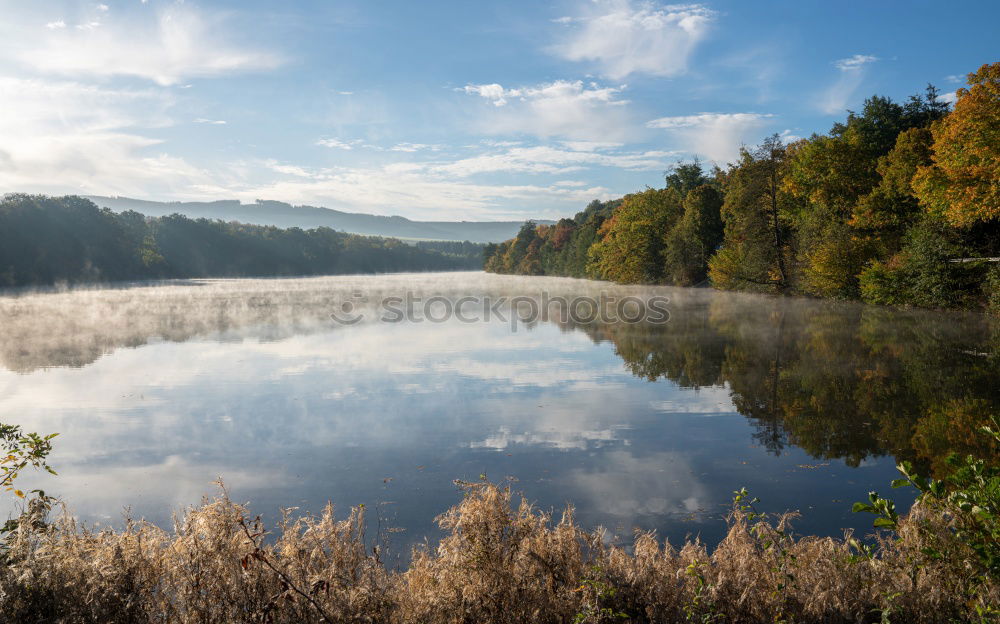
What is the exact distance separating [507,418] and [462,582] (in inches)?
242

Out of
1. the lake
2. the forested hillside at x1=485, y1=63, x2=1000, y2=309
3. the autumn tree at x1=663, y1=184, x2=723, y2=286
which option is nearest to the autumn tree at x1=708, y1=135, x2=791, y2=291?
the forested hillside at x1=485, y1=63, x2=1000, y2=309

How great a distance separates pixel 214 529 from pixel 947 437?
9711 millimetres

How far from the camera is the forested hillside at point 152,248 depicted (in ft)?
275

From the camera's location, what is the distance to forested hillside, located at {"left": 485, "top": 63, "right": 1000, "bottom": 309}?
26500 millimetres

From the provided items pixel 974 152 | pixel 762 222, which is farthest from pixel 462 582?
pixel 762 222

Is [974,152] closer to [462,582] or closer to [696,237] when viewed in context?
[462,582]

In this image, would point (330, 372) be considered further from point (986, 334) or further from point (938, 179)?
point (938, 179)

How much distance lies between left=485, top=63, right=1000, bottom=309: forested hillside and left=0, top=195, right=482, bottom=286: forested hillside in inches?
3086

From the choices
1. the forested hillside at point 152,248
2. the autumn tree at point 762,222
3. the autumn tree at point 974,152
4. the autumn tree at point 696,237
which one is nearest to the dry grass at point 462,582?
the autumn tree at point 974,152

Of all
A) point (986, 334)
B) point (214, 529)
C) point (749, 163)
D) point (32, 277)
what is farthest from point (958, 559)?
point (32, 277)

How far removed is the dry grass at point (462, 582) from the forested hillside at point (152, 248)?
9499 centimetres

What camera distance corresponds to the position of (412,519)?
20.5 ft

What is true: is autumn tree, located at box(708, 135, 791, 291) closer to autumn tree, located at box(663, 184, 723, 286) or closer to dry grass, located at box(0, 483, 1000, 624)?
autumn tree, located at box(663, 184, 723, 286)

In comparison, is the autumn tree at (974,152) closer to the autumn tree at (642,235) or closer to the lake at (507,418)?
the lake at (507,418)
